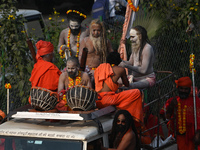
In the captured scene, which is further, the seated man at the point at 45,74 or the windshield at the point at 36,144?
the seated man at the point at 45,74

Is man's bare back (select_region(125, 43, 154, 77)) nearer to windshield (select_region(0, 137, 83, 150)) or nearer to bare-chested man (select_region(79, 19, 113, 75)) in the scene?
bare-chested man (select_region(79, 19, 113, 75))

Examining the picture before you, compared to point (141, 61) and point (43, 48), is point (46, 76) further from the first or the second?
point (141, 61)

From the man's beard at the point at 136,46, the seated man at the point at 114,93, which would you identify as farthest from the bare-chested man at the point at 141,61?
the seated man at the point at 114,93

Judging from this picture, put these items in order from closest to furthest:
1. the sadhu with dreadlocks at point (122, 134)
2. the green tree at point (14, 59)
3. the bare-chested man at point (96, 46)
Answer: the sadhu with dreadlocks at point (122, 134) → the bare-chested man at point (96, 46) → the green tree at point (14, 59)

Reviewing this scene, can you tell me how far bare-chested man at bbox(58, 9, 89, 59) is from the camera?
8586mm

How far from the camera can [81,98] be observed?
5.66 metres

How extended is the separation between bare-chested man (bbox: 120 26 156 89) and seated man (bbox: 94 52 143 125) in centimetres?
121

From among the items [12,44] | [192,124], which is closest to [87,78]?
[192,124]

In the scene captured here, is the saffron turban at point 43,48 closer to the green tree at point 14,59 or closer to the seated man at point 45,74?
the seated man at point 45,74

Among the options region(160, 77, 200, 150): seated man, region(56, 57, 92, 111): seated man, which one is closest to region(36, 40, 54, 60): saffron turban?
region(56, 57, 92, 111): seated man

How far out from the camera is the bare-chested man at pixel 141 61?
8.27 metres

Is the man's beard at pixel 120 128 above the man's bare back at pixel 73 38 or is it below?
below

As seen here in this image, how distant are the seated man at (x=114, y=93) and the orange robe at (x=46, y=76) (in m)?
0.66

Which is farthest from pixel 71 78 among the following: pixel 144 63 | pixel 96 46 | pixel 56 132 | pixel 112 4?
pixel 112 4
